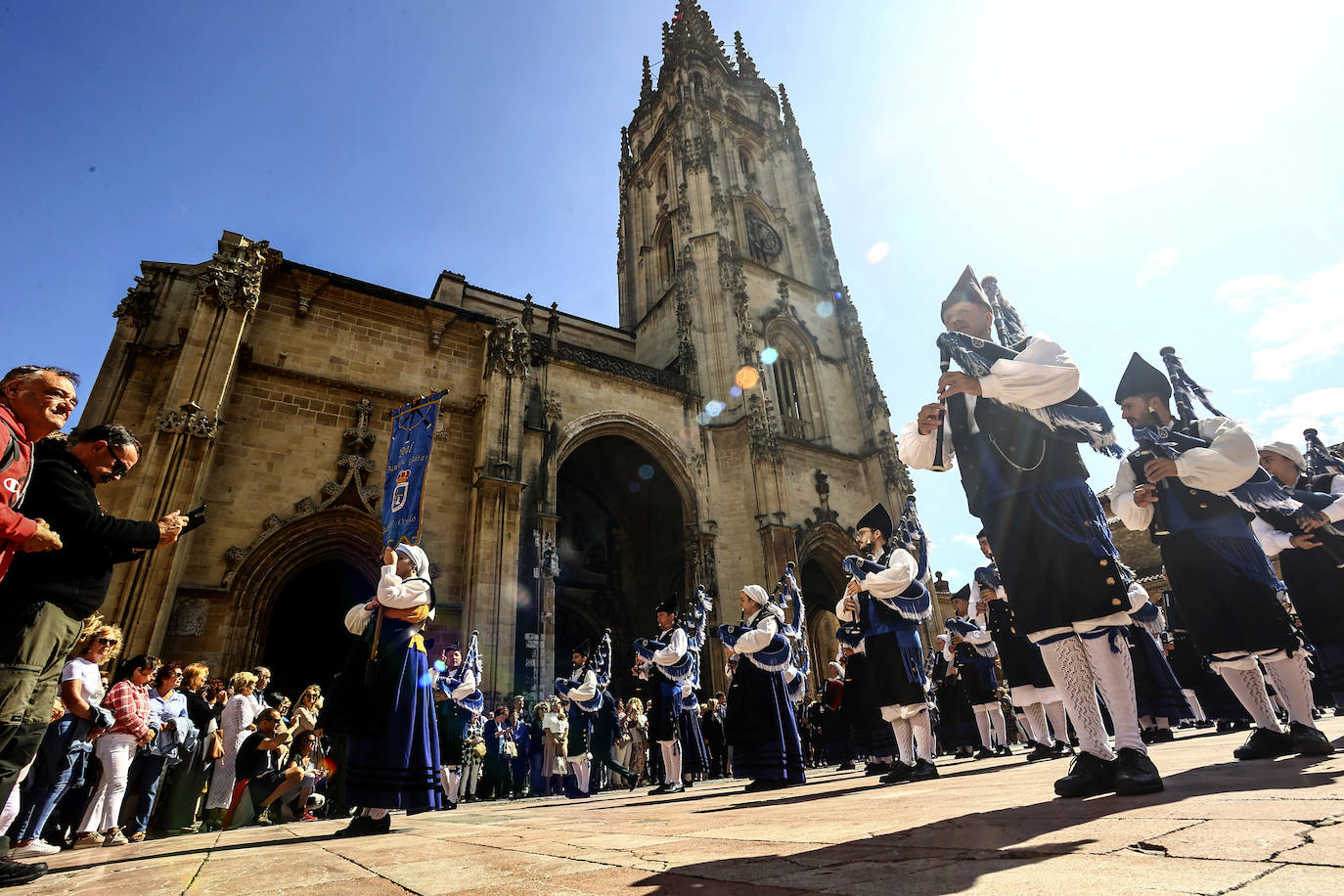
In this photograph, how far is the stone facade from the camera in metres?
11.6

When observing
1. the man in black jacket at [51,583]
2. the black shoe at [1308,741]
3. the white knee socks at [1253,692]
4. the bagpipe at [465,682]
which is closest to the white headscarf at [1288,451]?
the white knee socks at [1253,692]

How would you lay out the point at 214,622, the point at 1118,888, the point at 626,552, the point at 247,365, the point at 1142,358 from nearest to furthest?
the point at 1118,888
the point at 1142,358
the point at 214,622
the point at 247,365
the point at 626,552

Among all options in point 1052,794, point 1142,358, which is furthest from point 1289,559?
point 1052,794

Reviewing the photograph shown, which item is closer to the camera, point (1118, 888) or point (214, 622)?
point (1118, 888)

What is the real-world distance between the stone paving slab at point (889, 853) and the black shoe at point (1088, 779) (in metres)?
0.11

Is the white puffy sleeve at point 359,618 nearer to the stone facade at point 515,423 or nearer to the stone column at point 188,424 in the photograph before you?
the stone column at point 188,424

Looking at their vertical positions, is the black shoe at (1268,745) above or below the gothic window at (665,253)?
below

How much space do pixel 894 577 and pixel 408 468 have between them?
27.7ft

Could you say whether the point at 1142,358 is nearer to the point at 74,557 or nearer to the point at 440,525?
the point at 74,557

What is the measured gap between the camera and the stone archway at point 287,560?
11266mm

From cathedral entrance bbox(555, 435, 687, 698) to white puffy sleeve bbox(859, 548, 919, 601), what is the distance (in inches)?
537

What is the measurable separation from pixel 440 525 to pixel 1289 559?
13.0m

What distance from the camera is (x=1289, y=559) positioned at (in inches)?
181

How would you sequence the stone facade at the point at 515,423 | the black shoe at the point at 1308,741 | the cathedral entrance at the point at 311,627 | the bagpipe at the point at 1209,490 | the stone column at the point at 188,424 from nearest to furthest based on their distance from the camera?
the black shoe at the point at 1308,741
the bagpipe at the point at 1209,490
the stone column at the point at 188,424
the stone facade at the point at 515,423
the cathedral entrance at the point at 311,627
